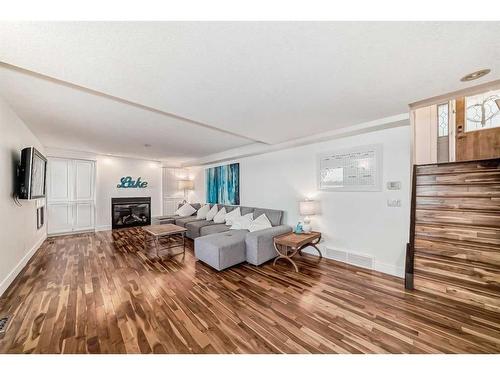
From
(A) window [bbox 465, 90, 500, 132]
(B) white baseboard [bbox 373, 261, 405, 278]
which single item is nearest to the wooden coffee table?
(B) white baseboard [bbox 373, 261, 405, 278]

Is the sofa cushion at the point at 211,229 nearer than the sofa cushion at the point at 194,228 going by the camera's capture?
Yes

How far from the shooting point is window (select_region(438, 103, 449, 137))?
8.44ft

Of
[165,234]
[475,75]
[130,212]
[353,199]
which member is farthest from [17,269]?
[475,75]

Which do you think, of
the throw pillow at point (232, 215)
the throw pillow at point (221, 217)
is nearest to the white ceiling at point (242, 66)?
the throw pillow at point (232, 215)

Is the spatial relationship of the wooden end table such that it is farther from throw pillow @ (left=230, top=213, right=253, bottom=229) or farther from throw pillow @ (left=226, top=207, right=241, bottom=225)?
throw pillow @ (left=226, top=207, right=241, bottom=225)

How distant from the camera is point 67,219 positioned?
17.7 ft

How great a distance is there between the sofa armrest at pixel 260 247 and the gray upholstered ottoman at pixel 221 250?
12 centimetres

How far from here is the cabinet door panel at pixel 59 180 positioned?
5141 millimetres

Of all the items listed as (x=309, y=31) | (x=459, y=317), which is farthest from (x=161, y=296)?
(x=459, y=317)

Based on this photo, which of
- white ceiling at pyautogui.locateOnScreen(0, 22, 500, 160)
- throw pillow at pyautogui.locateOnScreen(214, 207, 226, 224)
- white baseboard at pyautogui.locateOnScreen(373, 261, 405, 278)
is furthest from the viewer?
throw pillow at pyautogui.locateOnScreen(214, 207, 226, 224)

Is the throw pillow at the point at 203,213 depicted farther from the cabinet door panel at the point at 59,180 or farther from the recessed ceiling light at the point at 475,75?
the recessed ceiling light at the point at 475,75

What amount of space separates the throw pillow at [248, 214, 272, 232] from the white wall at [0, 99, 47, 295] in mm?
3518

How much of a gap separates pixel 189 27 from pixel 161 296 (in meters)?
2.67

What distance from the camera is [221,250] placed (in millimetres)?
2982
